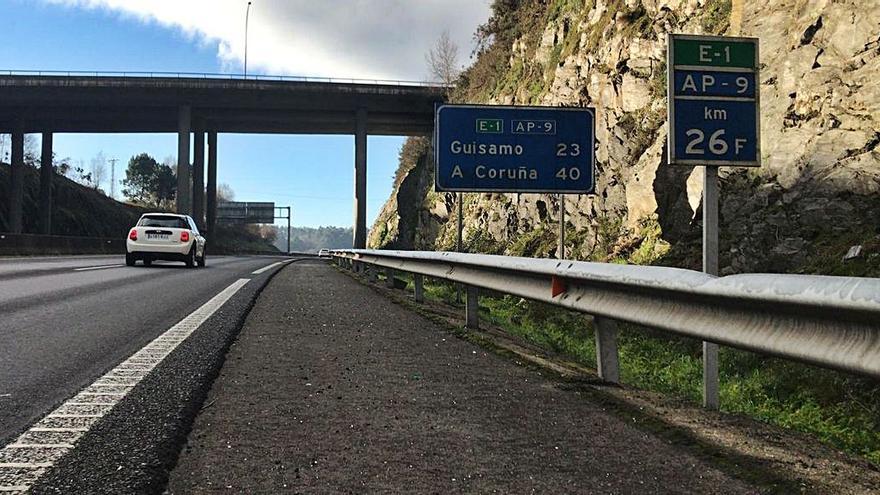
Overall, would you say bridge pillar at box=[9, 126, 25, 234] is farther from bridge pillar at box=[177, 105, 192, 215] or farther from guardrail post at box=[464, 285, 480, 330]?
guardrail post at box=[464, 285, 480, 330]

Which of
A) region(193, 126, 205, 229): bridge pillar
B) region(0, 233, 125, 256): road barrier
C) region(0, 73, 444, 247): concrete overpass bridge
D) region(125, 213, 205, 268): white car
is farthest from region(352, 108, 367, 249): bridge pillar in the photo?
region(125, 213, 205, 268): white car

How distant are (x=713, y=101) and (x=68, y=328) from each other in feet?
18.5

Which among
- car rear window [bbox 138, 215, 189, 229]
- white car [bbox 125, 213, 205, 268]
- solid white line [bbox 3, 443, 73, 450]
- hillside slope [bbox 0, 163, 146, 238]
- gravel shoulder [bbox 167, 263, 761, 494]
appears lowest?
gravel shoulder [bbox 167, 263, 761, 494]

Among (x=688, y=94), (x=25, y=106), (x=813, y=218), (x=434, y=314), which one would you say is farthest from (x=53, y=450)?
(x=25, y=106)

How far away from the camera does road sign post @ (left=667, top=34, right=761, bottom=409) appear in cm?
385

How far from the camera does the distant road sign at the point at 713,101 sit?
3857mm

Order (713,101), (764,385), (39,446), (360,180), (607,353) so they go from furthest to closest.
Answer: (360,180) → (764,385) → (607,353) → (713,101) → (39,446)

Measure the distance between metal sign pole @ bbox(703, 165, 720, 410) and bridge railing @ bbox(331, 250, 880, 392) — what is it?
0.47 m

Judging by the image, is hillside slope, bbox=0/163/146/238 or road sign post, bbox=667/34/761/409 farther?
hillside slope, bbox=0/163/146/238

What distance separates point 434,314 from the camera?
7.76m

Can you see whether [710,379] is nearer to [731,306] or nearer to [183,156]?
[731,306]

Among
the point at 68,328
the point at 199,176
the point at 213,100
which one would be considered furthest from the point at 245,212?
the point at 68,328

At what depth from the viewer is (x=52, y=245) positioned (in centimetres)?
2767

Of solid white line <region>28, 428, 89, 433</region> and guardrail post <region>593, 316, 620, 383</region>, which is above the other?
guardrail post <region>593, 316, 620, 383</region>
